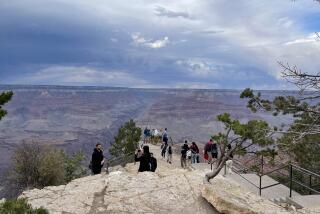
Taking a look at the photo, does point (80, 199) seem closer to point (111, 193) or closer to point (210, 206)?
point (111, 193)

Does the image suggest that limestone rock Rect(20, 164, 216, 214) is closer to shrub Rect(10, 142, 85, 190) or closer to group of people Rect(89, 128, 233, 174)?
group of people Rect(89, 128, 233, 174)

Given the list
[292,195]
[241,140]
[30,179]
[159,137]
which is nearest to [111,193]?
[241,140]

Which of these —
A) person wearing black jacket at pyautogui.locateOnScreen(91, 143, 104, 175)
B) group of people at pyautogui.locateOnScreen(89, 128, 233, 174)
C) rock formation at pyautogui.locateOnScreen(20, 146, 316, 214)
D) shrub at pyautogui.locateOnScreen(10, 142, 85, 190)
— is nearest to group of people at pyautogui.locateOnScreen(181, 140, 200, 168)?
group of people at pyautogui.locateOnScreen(89, 128, 233, 174)

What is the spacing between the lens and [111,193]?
13383 millimetres

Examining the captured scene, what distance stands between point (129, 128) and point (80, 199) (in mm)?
50067

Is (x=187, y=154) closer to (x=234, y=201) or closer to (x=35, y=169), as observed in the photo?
(x=35, y=169)

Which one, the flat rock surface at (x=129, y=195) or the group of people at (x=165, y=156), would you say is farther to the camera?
the group of people at (x=165, y=156)

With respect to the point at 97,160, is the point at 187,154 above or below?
below

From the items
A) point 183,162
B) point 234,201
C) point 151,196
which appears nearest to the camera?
point 234,201

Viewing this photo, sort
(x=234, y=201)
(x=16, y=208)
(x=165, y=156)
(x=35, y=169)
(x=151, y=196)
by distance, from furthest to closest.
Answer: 1. (x=35, y=169)
2. (x=165, y=156)
3. (x=151, y=196)
4. (x=234, y=201)
5. (x=16, y=208)

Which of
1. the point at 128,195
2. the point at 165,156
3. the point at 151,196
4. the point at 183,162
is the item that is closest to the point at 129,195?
the point at 128,195

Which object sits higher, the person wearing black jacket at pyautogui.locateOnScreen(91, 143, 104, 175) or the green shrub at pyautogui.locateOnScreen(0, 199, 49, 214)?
the green shrub at pyautogui.locateOnScreen(0, 199, 49, 214)

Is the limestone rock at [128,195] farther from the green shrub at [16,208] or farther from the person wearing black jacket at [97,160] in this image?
the green shrub at [16,208]

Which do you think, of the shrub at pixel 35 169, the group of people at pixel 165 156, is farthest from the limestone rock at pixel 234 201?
the shrub at pixel 35 169
